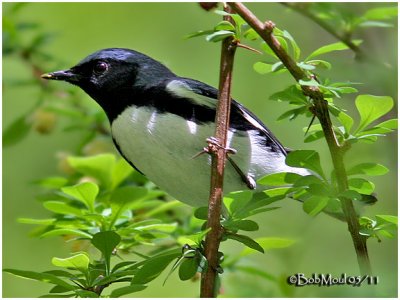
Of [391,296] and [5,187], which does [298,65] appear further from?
[5,187]

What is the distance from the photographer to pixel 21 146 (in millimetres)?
4668

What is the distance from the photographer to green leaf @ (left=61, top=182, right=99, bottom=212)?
2123 mm

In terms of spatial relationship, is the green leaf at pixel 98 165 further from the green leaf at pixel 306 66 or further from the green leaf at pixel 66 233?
the green leaf at pixel 306 66

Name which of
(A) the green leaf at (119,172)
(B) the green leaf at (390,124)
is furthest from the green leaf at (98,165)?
(B) the green leaf at (390,124)

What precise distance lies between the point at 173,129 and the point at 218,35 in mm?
793

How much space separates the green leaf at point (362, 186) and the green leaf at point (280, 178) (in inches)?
5.8

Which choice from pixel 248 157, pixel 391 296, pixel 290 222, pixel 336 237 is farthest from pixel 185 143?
pixel 336 237

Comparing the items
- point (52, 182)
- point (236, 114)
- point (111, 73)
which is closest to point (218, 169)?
point (236, 114)

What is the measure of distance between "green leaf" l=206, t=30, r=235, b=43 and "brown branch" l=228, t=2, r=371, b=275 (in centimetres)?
8

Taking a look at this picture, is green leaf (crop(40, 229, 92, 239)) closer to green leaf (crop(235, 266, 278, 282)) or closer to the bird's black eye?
green leaf (crop(235, 266, 278, 282))

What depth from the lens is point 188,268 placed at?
178 cm

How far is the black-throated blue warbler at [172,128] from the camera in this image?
98.2 inches

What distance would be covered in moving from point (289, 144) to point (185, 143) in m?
1.23

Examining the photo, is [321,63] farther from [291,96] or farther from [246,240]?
[246,240]
